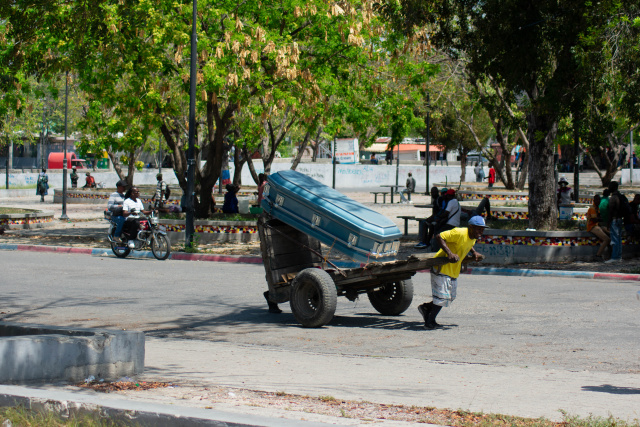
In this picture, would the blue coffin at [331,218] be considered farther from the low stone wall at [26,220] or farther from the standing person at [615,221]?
the low stone wall at [26,220]

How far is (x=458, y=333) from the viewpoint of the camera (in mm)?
9930

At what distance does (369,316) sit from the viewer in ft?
37.1

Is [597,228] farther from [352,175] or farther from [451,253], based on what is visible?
[352,175]

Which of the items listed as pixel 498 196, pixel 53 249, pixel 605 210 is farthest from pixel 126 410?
pixel 498 196

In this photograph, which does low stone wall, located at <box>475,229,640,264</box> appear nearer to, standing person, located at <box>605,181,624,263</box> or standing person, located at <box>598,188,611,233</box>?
standing person, located at <box>598,188,611,233</box>

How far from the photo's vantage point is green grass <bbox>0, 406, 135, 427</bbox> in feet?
18.3


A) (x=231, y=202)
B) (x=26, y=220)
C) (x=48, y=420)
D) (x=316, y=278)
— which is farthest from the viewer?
(x=26, y=220)

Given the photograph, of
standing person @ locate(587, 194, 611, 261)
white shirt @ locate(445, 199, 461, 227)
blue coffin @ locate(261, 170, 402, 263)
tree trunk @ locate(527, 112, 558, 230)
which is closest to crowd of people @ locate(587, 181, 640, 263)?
standing person @ locate(587, 194, 611, 261)

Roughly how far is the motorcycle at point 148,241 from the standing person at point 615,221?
9781mm

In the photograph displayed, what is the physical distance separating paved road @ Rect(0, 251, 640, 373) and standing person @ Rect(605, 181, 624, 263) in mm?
2345

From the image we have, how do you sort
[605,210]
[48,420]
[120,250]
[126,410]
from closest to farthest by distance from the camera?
[126,410] → [48,420] → [605,210] → [120,250]

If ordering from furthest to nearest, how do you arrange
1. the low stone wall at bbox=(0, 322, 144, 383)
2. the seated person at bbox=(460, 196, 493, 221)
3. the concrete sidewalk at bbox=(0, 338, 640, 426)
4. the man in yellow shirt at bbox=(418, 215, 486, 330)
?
the seated person at bbox=(460, 196, 493, 221) < the man in yellow shirt at bbox=(418, 215, 486, 330) < the low stone wall at bbox=(0, 322, 144, 383) < the concrete sidewalk at bbox=(0, 338, 640, 426)

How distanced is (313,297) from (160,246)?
8777 millimetres

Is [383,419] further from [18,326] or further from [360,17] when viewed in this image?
[360,17]
